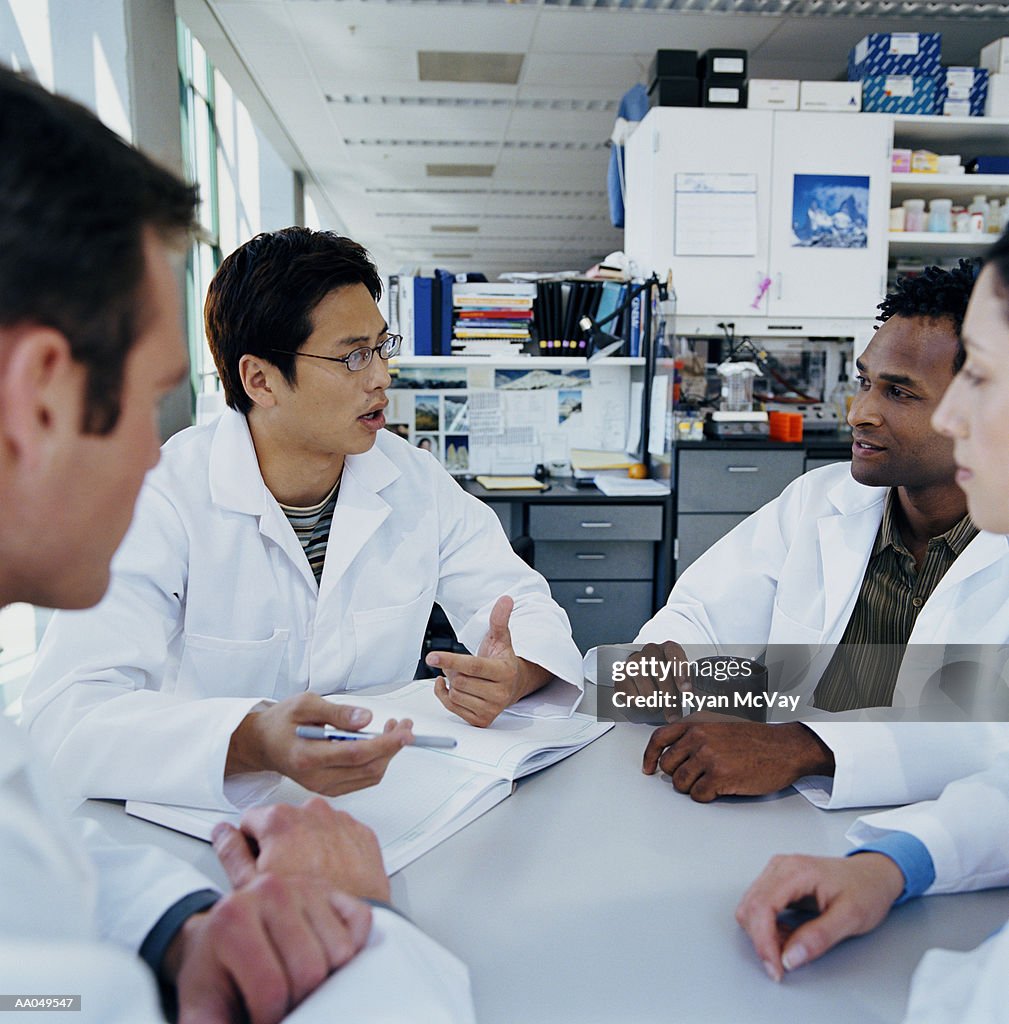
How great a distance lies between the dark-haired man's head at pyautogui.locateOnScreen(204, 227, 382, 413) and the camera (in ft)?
5.20

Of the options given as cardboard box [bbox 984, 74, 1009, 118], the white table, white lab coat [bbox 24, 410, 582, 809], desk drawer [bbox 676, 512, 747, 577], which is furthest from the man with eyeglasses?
cardboard box [bbox 984, 74, 1009, 118]

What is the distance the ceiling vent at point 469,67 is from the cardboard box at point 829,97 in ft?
5.75

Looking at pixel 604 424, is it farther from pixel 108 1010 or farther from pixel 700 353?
pixel 108 1010

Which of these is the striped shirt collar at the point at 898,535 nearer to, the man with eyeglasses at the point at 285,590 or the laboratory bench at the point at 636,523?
the man with eyeglasses at the point at 285,590

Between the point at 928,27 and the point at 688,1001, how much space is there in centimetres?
511

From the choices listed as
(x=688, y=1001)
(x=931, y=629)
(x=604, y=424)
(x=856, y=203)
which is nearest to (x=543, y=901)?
(x=688, y=1001)

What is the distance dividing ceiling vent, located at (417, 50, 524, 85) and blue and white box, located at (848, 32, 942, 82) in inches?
73.8

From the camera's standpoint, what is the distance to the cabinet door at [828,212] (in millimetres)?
3662

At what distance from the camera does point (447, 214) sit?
351 inches

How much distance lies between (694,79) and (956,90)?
1.25 m

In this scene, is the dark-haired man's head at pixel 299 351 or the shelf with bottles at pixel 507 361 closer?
the dark-haired man's head at pixel 299 351

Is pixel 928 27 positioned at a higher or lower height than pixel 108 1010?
higher

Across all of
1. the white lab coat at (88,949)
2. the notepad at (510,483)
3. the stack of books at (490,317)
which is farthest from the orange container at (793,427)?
the white lab coat at (88,949)

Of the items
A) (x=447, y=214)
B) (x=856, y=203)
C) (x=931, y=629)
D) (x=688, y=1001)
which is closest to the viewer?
(x=688, y=1001)
